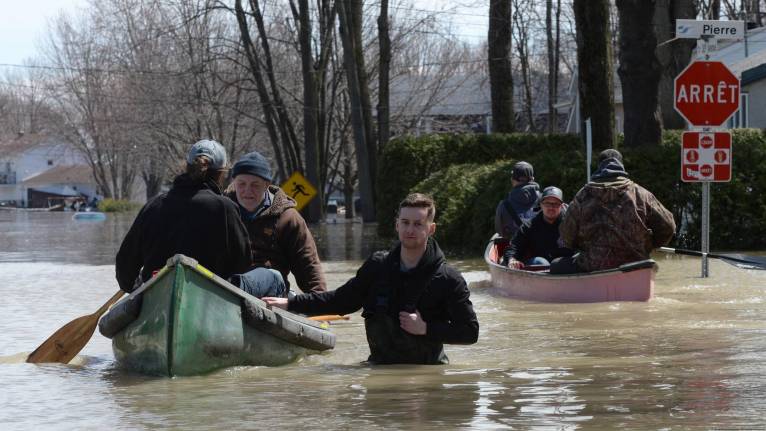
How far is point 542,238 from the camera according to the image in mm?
15766

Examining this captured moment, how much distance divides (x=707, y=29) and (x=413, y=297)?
10029 millimetres

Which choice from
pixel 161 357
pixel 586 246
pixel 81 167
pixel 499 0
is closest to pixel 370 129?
pixel 499 0

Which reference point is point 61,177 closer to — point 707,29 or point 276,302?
point 707,29

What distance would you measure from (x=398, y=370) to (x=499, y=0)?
25248mm

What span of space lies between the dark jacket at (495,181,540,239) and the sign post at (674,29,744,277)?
199 centimetres

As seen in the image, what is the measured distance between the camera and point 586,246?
46.9 ft

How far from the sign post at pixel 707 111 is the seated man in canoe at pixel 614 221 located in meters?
3.36

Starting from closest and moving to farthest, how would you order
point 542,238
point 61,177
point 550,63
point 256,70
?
point 542,238 < point 256,70 < point 550,63 < point 61,177

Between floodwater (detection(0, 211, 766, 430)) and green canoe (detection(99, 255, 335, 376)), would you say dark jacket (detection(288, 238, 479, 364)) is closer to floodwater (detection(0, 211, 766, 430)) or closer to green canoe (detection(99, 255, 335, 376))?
floodwater (detection(0, 211, 766, 430))

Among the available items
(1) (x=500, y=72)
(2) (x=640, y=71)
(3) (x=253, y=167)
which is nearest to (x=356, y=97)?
(1) (x=500, y=72)

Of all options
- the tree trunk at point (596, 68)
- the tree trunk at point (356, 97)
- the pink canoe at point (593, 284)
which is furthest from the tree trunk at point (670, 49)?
the pink canoe at point (593, 284)

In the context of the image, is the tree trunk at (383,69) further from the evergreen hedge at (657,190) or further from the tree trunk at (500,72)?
the evergreen hedge at (657,190)

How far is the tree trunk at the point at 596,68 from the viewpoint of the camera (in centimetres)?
2380

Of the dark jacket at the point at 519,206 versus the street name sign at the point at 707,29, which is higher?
the street name sign at the point at 707,29
